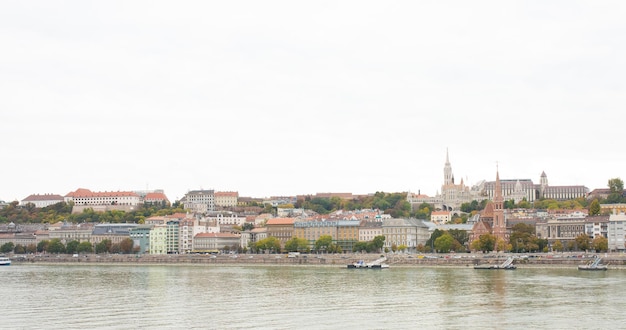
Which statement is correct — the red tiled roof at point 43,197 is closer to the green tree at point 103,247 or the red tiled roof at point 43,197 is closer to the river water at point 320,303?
the green tree at point 103,247

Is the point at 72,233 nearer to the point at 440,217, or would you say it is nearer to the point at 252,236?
the point at 252,236

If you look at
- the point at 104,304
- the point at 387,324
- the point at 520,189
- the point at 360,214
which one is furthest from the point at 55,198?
the point at 387,324

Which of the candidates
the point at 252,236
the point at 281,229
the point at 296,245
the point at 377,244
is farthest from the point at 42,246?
the point at 377,244

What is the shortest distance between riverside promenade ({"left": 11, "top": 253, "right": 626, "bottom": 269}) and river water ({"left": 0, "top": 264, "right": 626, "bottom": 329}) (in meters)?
18.6

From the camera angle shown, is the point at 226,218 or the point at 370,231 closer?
the point at 370,231

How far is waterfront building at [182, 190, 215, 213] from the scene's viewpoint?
15238 cm

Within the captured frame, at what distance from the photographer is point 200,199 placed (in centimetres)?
15762

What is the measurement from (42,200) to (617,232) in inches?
3916

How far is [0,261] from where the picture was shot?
9769 centimetres

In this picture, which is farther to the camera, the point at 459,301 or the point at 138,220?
the point at 138,220

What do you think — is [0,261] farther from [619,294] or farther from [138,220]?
[619,294]

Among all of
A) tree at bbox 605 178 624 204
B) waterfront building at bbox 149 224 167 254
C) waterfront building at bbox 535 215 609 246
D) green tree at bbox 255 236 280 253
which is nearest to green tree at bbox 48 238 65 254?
waterfront building at bbox 149 224 167 254

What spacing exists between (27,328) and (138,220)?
107282 millimetres

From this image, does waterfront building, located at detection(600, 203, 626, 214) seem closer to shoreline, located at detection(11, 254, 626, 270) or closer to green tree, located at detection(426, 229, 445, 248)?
green tree, located at detection(426, 229, 445, 248)
